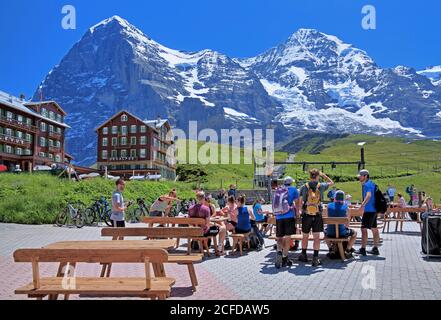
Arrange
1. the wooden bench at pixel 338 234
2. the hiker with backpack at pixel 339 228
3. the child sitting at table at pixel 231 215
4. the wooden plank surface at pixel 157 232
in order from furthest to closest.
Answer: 1. the child sitting at table at pixel 231 215
2. the hiker with backpack at pixel 339 228
3. the wooden bench at pixel 338 234
4. the wooden plank surface at pixel 157 232

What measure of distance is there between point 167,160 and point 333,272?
85787 mm

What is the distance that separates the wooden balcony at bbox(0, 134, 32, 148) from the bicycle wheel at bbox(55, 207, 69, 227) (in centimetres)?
4761

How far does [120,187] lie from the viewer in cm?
1140

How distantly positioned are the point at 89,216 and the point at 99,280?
15.6m

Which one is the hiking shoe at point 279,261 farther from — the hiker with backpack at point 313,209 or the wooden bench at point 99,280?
the wooden bench at point 99,280

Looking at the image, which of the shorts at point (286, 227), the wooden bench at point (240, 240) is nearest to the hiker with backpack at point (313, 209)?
the shorts at point (286, 227)

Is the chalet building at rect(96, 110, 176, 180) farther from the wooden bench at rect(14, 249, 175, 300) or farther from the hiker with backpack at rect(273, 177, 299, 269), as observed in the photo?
the wooden bench at rect(14, 249, 175, 300)

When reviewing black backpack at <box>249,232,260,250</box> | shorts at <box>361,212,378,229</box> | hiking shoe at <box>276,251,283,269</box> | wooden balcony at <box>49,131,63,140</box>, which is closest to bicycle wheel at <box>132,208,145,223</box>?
black backpack at <box>249,232,260,250</box>

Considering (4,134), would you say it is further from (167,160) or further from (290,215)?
(290,215)

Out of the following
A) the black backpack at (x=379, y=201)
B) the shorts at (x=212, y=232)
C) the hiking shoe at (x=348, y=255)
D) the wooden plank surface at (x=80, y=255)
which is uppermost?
the black backpack at (x=379, y=201)

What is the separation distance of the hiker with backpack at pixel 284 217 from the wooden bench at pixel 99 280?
4.23m

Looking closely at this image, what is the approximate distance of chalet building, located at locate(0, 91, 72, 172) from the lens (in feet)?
208

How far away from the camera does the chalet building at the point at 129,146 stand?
275 feet
